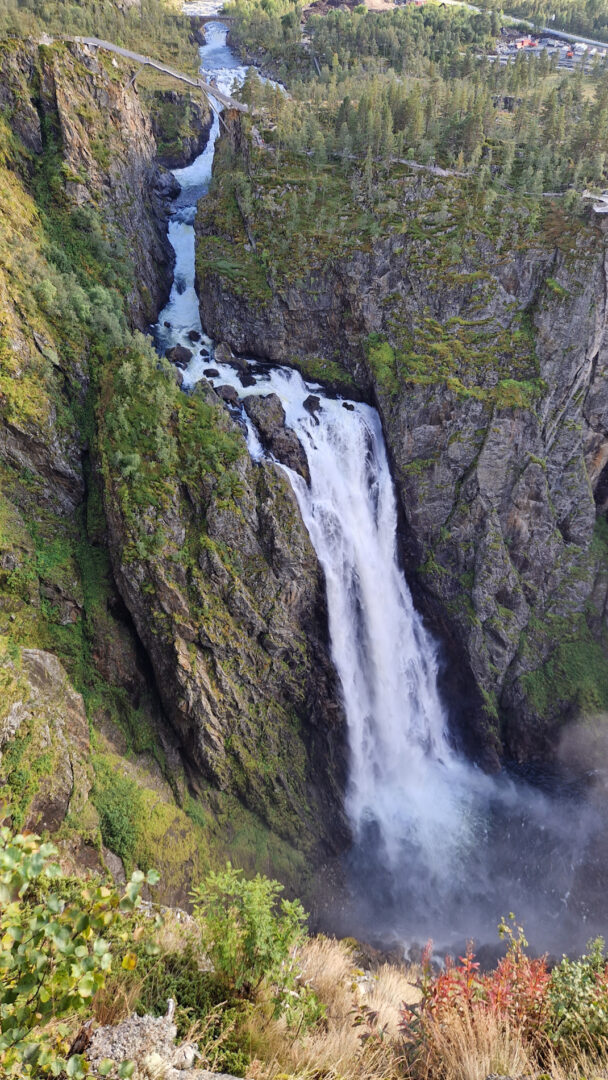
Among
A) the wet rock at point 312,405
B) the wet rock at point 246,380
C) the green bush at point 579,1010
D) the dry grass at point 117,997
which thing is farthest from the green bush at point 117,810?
the wet rock at point 246,380

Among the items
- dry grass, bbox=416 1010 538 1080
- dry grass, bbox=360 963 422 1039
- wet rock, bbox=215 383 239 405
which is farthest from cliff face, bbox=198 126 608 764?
dry grass, bbox=416 1010 538 1080

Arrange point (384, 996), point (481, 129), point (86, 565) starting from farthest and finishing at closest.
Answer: point (481, 129) → point (86, 565) → point (384, 996)

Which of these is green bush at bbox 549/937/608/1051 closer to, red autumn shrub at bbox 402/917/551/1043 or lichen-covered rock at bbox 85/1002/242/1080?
red autumn shrub at bbox 402/917/551/1043

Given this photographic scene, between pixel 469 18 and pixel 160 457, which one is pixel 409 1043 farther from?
pixel 469 18

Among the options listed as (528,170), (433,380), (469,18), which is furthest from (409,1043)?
(469,18)

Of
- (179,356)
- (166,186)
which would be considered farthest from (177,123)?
(179,356)

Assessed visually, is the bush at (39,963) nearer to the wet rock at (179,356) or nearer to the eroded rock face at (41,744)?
the eroded rock face at (41,744)

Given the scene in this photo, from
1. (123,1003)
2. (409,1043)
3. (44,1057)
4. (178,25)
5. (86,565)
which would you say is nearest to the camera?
(44,1057)
